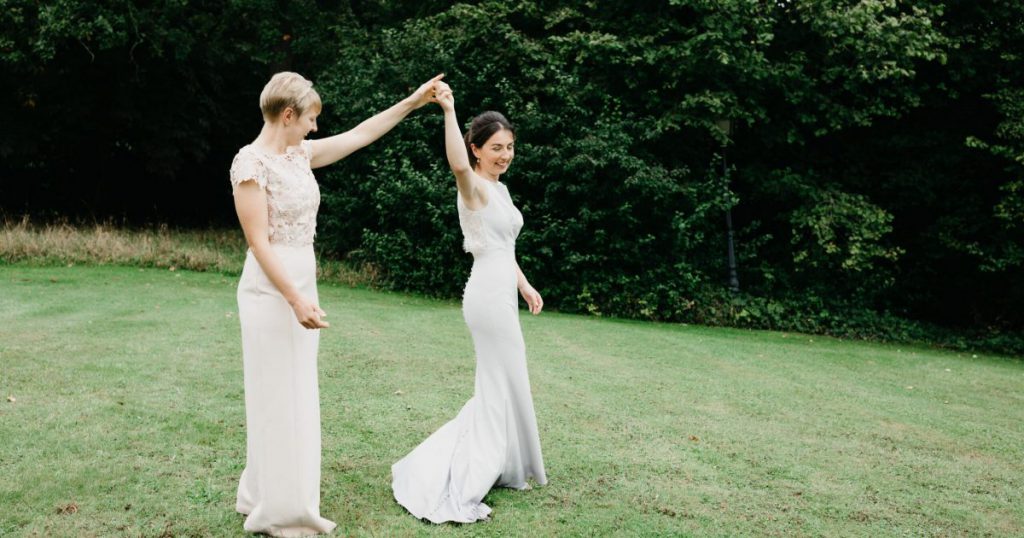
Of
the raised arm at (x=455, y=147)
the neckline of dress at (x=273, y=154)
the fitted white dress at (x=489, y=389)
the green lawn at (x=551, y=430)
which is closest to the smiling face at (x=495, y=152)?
the fitted white dress at (x=489, y=389)

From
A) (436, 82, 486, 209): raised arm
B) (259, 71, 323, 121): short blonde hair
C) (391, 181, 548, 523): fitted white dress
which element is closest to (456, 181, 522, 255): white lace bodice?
(391, 181, 548, 523): fitted white dress

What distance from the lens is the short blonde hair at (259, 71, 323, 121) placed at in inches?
150

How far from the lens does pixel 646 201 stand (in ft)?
51.8

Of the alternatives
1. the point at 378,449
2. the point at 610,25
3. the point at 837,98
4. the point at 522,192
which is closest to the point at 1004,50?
the point at 837,98

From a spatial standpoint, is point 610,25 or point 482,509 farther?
point 610,25

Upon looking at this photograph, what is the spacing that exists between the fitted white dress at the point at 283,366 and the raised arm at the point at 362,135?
0.20 m

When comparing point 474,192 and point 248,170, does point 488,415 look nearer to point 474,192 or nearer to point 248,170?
point 474,192

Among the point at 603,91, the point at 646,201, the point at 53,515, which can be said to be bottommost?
the point at 53,515

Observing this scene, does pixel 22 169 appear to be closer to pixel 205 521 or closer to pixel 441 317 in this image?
pixel 441 317

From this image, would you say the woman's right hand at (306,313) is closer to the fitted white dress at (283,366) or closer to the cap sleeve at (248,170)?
the fitted white dress at (283,366)

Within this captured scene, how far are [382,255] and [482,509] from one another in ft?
40.0

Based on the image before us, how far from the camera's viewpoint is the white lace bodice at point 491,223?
15.6 feet

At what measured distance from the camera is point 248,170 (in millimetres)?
3744

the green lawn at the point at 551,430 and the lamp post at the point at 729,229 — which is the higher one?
the lamp post at the point at 729,229
